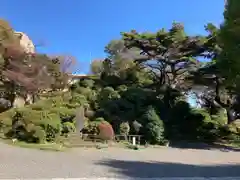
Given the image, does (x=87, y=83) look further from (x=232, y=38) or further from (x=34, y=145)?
(x=232, y=38)

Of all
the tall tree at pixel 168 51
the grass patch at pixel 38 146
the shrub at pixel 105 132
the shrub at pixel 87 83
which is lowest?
the grass patch at pixel 38 146

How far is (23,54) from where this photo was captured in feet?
69.3

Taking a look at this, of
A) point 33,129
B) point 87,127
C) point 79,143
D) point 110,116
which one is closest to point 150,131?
point 110,116

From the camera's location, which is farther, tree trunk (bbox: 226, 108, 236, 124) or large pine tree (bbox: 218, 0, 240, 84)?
tree trunk (bbox: 226, 108, 236, 124)

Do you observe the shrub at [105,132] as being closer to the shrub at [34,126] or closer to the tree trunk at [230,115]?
the shrub at [34,126]

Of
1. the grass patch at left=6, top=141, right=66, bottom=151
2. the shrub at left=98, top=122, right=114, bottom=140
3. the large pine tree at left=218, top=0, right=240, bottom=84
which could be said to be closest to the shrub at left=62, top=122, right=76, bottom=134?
the shrub at left=98, top=122, right=114, bottom=140

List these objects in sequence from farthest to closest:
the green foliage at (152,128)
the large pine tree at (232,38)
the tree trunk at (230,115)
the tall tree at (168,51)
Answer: the tree trunk at (230,115)
the tall tree at (168,51)
the green foliage at (152,128)
the large pine tree at (232,38)

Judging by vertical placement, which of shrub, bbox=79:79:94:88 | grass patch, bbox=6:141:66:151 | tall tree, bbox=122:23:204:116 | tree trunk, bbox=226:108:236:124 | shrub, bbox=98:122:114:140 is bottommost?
grass patch, bbox=6:141:66:151

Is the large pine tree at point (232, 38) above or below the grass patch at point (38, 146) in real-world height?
above

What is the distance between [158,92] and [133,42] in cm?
497

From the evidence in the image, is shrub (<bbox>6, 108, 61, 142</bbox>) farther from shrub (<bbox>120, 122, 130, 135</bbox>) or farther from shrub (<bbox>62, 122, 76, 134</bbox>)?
shrub (<bbox>120, 122, 130, 135</bbox>)

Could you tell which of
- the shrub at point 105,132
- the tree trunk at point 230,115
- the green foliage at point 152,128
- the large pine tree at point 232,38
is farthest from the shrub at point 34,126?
the tree trunk at point 230,115

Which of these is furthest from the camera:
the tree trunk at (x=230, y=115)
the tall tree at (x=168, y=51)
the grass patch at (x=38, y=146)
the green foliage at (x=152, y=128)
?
the tree trunk at (x=230, y=115)

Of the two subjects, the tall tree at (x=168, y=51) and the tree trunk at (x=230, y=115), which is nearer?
the tall tree at (x=168, y=51)
